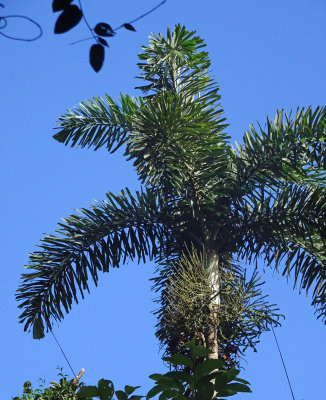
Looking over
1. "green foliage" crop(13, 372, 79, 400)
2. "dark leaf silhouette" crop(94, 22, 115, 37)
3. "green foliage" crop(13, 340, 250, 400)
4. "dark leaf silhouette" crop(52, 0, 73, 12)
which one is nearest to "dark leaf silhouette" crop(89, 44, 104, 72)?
"dark leaf silhouette" crop(94, 22, 115, 37)

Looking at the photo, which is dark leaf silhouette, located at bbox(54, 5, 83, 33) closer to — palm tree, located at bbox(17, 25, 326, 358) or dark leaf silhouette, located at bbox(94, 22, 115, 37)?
dark leaf silhouette, located at bbox(94, 22, 115, 37)

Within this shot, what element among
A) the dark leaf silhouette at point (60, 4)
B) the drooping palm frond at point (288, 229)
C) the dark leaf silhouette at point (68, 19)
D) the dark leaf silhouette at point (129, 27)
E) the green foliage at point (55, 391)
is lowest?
the dark leaf silhouette at point (68, 19)

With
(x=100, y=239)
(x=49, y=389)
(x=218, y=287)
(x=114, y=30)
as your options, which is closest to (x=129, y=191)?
(x=100, y=239)

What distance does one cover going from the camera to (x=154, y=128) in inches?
424

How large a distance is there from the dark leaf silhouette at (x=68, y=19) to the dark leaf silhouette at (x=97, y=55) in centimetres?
13

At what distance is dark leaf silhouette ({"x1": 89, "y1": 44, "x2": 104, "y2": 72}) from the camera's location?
283cm

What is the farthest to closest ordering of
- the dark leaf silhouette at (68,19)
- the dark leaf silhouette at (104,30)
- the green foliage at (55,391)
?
1. the green foliage at (55,391)
2. the dark leaf silhouette at (104,30)
3. the dark leaf silhouette at (68,19)

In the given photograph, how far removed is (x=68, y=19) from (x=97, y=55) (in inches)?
6.6

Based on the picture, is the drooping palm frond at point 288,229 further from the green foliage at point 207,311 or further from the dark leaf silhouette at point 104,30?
the dark leaf silhouette at point 104,30

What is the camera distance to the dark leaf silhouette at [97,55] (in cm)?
283

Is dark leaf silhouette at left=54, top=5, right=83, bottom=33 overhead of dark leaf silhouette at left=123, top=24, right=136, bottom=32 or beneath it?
beneath

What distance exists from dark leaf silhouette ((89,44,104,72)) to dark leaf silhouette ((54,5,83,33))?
0.13 metres

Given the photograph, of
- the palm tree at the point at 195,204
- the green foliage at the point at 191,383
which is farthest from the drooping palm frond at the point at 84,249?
the green foliage at the point at 191,383

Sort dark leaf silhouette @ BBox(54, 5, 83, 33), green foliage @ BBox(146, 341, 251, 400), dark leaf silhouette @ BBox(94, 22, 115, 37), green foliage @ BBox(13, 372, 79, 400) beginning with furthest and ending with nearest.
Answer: green foliage @ BBox(13, 372, 79, 400)
green foliage @ BBox(146, 341, 251, 400)
dark leaf silhouette @ BBox(94, 22, 115, 37)
dark leaf silhouette @ BBox(54, 5, 83, 33)
